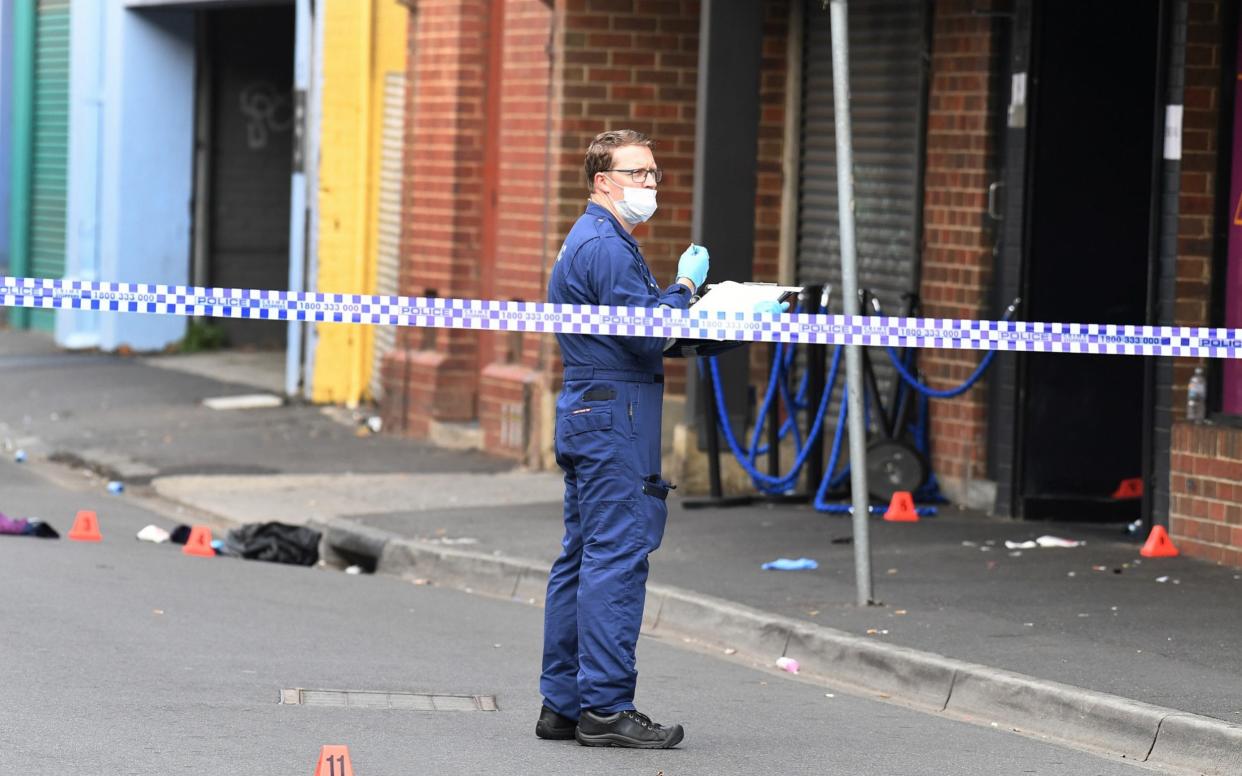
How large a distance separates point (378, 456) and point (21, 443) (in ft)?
9.45

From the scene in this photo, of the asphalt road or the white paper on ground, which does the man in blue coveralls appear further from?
the white paper on ground

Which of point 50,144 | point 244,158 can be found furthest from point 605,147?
point 50,144

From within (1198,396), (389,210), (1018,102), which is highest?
(1018,102)

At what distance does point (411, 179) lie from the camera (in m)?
15.9

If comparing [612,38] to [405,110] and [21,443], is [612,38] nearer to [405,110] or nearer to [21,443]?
[405,110]

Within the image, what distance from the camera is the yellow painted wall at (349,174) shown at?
1702cm

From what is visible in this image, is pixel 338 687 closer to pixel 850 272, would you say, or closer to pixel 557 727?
pixel 557 727

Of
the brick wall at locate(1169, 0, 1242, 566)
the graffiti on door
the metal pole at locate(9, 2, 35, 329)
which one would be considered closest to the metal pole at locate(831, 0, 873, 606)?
the brick wall at locate(1169, 0, 1242, 566)

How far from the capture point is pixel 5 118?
24.8 metres

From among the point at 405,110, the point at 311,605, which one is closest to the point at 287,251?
the point at 405,110

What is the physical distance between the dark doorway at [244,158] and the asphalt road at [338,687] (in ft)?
38.9

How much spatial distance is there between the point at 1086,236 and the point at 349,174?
7.38 metres

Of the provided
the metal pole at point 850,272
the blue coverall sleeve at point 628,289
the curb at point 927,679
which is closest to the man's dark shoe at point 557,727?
the blue coverall sleeve at point 628,289

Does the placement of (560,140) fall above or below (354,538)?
above
